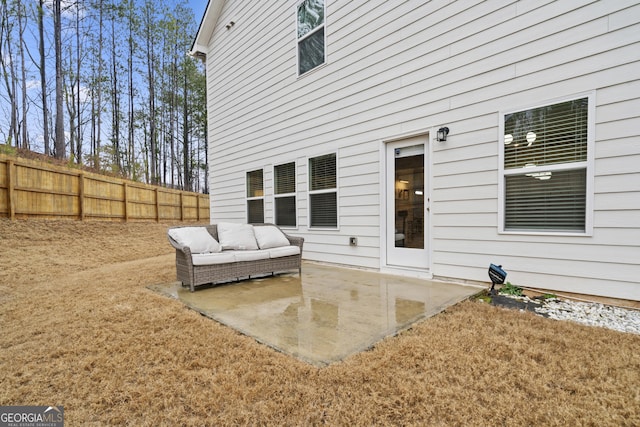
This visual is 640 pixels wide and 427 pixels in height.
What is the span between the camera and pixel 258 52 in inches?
→ 275

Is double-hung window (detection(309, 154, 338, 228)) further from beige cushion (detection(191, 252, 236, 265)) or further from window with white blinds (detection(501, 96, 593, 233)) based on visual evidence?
window with white blinds (detection(501, 96, 593, 233))

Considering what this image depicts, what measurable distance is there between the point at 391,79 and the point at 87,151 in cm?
1644

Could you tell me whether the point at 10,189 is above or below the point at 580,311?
above

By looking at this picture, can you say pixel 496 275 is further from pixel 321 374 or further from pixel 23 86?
pixel 23 86

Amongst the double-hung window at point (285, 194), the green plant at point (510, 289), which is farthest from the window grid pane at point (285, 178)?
the green plant at point (510, 289)

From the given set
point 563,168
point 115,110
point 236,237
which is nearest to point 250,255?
point 236,237

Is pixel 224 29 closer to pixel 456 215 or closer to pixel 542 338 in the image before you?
pixel 456 215

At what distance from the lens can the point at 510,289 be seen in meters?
3.36

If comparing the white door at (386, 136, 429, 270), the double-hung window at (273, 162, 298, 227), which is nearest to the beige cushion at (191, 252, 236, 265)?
the double-hung window at (273, 162, 298, 227)

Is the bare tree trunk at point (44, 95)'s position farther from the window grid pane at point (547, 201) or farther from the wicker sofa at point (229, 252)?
the window grid pane at point (547, 201)

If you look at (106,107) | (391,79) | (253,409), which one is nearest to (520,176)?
(391,79)

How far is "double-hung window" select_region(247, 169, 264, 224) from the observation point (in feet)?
23.4

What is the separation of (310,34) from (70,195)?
7.71m

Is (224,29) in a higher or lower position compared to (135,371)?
higher
